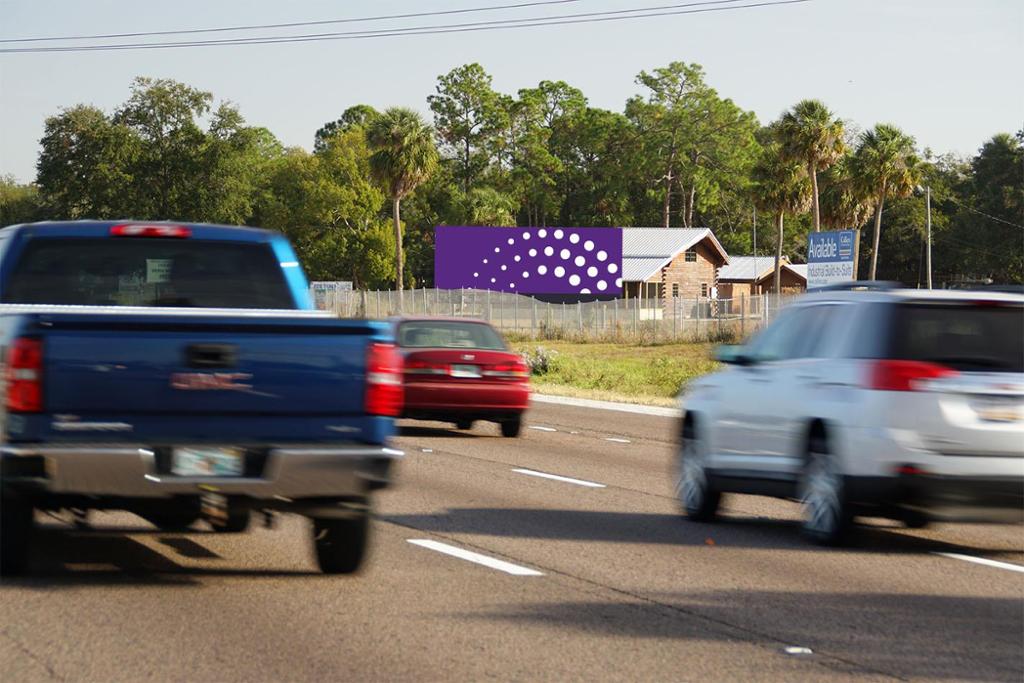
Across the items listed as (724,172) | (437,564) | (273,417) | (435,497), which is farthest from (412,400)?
(724,172)

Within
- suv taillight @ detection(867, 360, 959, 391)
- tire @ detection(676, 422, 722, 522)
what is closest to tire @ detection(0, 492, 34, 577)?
suv taillight @ detection(867, 360, 959, 391)

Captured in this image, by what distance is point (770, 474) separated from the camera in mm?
12297

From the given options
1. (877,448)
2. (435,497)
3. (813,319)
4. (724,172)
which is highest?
(724,172)

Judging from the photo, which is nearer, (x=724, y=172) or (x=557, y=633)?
(x=557, y=633)

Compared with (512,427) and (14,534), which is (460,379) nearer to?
(512,427)

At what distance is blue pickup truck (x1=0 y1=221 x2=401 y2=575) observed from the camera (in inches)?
333

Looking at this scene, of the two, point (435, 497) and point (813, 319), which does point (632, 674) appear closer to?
point (813, 319)

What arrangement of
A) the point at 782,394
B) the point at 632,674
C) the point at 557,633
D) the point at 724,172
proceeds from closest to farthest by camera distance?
the point at 632,674 < the point at 557,633 < the point at 782,394 < the point at 724,172

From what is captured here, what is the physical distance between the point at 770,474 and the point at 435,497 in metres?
3.48

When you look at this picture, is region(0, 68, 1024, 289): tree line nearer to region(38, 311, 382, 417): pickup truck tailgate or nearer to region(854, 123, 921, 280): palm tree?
region(854, 123, 921, 280): palm tree

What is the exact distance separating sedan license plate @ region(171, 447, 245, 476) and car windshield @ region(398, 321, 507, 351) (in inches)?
509

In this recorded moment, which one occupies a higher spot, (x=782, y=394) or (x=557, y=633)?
(x=782, y=394)

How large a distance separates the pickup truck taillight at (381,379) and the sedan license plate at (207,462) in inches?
30.1

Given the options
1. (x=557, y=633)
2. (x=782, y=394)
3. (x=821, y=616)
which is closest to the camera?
(x=557, y=633)
